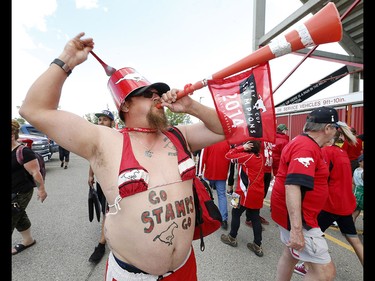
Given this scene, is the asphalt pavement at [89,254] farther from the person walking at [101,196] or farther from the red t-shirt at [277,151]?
the red t-shirt at [277,151]

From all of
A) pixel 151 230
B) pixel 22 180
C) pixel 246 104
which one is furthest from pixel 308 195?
pixel 22 180

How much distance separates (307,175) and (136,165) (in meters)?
1.44

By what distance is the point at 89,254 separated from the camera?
301 centimetres

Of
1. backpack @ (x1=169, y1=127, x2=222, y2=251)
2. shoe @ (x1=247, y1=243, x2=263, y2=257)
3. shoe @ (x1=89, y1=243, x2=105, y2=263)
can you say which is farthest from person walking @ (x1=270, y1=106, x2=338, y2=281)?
shoe @ (x1=89, y1=243, x2=105, y2=263)

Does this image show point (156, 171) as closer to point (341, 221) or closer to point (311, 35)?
point (311, 35)

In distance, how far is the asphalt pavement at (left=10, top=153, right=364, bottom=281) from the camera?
2596mm

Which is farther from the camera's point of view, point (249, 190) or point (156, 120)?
point (249, 190)

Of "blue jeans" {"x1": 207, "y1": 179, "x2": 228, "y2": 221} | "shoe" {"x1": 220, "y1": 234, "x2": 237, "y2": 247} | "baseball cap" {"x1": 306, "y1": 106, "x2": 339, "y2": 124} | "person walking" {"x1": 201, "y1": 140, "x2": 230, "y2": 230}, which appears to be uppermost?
"baseball cap" {"x1": 306, "y1": 106, "x2": 339, "y2": 124}

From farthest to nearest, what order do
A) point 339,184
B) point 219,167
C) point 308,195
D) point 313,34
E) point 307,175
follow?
point 219,167 → point 339,184 → point 308,195 → point 307,175 → point 313,34

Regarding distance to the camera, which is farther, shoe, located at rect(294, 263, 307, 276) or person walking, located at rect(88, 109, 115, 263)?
person walking, located at rect(88, 109, 115, 263)

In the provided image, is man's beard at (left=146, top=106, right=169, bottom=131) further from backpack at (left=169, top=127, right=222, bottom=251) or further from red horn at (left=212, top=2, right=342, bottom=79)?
red horn at (left=212, top=2, right=342, bottom=79)

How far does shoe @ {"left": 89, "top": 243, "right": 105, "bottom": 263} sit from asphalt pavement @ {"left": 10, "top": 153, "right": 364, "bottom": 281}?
5 centimetres
